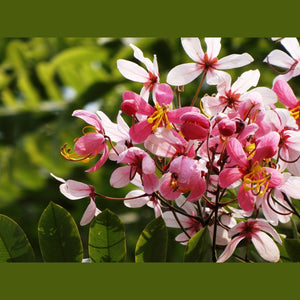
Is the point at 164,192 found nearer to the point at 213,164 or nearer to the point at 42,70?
the point at 213,164

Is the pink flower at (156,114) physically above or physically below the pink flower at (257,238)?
above

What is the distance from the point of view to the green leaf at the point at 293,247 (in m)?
0.53

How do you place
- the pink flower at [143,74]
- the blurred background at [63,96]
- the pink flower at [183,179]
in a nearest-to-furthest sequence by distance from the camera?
1. the pink flower at [183,179]
2. the pink flower at [143,74]
3. the blurred background at [63,96]

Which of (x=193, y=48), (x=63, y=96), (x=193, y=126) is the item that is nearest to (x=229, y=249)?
(x=193, y=126)

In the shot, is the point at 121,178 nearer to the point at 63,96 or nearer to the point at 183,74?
the point at 183,74

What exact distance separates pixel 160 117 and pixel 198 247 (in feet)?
0.42

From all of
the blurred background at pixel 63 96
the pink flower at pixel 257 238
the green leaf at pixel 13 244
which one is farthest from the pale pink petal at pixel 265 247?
the blurred background at pixel 63 96

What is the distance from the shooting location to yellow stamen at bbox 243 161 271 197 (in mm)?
525

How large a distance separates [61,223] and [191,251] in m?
0.13

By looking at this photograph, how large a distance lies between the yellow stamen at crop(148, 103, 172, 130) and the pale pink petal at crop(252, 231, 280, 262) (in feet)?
0.47

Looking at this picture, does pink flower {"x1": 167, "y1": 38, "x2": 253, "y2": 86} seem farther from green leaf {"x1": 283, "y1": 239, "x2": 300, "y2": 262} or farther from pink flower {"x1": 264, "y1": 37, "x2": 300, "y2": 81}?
green leaf {"x1": 283, "y1": 239, "x2": 300, "y2": 262}

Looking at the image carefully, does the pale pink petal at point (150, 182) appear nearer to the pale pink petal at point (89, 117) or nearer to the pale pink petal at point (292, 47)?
the pale pink petal at point (89, 117)

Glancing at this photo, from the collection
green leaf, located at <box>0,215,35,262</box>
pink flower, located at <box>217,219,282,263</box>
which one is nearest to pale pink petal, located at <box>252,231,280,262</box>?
pink flower, located at <box>217,219,282,263</box>

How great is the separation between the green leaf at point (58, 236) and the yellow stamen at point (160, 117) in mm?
120
